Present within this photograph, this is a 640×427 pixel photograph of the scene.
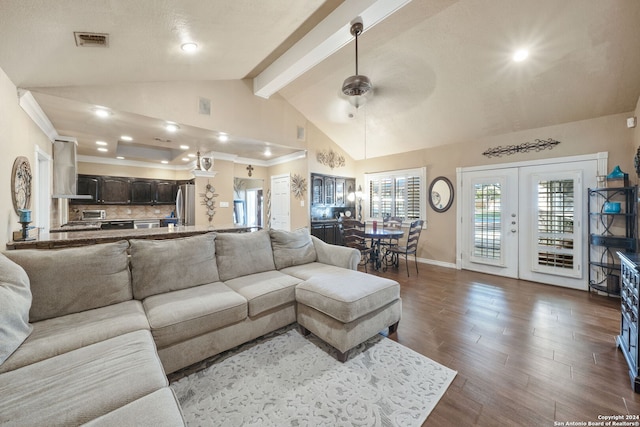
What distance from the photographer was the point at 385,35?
339 cm

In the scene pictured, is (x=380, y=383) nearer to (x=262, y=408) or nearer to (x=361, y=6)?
(x=262, y=408)

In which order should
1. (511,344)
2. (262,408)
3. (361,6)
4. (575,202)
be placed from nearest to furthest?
1. (262,408)
2. (511,344)
3. (361,6)
4. (575,202)

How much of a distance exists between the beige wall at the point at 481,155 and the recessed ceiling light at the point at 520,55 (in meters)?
1.55

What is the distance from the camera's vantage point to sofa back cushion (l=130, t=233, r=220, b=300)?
7.28ft

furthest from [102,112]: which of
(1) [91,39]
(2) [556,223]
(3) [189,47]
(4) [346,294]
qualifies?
(2) [556,223]

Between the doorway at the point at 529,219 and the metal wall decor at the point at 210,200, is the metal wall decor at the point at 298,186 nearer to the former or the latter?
the metal wall decor at the point at 210,200

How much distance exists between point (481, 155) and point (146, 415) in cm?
570

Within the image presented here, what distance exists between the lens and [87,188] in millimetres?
6035

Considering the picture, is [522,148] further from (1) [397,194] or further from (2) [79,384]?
(2) [79,384]

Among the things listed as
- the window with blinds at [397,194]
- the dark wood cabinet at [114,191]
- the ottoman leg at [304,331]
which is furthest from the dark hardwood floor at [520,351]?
the dark wood cabinet at [114,191]

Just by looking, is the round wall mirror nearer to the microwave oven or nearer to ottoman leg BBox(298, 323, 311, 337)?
ottoman leg BBox(298, 323, 311, 337)

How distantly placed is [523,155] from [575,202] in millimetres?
1048

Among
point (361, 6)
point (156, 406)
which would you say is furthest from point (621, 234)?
point (156, 406)

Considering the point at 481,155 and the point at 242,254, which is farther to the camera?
the point at 481,155
